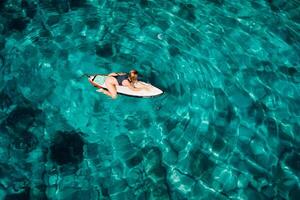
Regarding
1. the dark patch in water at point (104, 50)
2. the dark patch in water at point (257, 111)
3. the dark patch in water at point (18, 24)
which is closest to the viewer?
the dark patch in water at point (257, 111)

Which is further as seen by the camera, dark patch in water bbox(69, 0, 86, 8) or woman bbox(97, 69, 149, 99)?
dark patch in water bbox(69, 0, 86, 8)

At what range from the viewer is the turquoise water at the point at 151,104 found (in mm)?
7184

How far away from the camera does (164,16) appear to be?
10.3 meters

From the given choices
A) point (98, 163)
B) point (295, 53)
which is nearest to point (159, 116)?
point (98, 163)

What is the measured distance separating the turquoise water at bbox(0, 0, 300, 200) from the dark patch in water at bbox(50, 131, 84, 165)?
0.9 inches

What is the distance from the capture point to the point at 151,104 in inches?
324

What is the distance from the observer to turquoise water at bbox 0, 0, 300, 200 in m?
7.18

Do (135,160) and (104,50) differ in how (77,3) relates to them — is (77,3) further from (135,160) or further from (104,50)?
(135,160)

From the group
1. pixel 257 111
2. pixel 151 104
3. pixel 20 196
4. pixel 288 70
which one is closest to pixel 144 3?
pixel 151 104

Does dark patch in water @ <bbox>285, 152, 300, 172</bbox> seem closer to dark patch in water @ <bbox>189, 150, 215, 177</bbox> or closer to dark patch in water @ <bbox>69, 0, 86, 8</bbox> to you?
dark patch in water @ <bbox>189, 150, 215, 177</bbox>

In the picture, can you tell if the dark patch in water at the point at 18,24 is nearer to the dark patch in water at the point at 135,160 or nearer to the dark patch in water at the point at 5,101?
the dark patch in water at the point at 5,101

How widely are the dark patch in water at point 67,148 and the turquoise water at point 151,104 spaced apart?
0.02 meters

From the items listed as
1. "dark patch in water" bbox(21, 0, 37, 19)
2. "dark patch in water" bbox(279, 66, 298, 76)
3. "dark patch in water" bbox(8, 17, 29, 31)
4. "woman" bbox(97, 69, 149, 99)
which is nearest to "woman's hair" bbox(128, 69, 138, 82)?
"woman" bbox(97, 69, 149, 99)

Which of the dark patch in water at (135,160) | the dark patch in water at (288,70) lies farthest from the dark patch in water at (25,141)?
the dark patch in water at (288,70)
